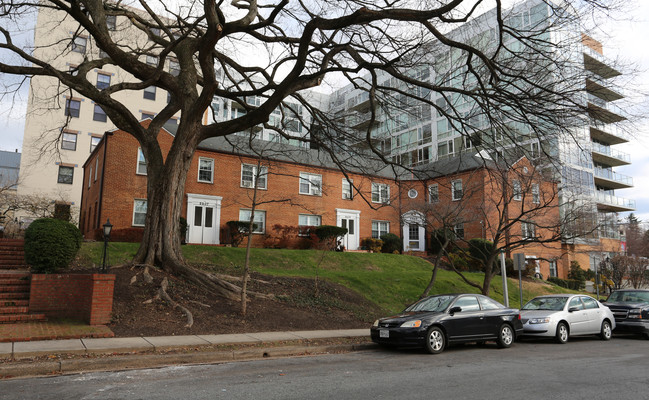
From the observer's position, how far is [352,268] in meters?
23.8

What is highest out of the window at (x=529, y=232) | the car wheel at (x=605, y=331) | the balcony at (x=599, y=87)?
the balcony at (x=599, y=87)

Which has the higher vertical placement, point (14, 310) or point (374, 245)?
point (374, 245)

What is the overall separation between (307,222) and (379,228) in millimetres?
6339

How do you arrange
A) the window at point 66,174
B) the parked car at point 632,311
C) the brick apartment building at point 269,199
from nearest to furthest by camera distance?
1. the parked car at point 632,311
2. the brick apartment building at point 269,199
3. the window at point 66,174

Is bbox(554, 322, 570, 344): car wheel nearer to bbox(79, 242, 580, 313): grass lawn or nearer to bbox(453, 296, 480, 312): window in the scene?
bbox(453, 296, 480, 312): window

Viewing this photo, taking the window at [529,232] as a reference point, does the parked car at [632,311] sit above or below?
below

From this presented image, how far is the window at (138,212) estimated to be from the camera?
25.2 metres

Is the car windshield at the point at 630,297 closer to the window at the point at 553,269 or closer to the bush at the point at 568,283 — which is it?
the bush at the point at 568,283

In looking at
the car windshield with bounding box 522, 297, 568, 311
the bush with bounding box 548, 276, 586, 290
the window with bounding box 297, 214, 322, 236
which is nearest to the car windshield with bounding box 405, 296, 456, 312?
the car windshield with bounding box 522, 297, 568, 311

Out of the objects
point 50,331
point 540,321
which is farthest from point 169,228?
point 540,321

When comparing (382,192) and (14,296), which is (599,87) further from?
(382,192)

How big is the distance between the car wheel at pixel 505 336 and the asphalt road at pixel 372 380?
1.44 meters

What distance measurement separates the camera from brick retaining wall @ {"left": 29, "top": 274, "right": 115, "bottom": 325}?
10.1m

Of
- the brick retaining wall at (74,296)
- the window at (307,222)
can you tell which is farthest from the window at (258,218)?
the brick retaining wall at (74,296)
